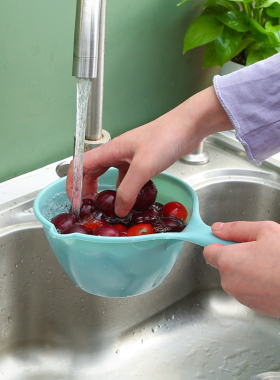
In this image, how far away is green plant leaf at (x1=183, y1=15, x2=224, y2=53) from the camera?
34.1 inches

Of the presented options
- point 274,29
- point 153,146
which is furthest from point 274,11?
point 153,146

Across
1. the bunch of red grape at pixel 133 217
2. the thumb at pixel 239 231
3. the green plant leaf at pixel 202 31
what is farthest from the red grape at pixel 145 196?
the green plant leaf at pixel 202 31

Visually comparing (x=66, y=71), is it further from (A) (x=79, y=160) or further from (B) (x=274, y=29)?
(B) (x=274, y=29)

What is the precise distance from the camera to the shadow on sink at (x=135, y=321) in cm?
69

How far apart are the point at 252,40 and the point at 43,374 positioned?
2.60 feet

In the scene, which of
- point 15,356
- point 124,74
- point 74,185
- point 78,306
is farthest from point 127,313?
point 124,74

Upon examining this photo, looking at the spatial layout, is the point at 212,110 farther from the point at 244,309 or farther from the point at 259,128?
the point at 244,309

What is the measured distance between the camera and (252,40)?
3.02ft

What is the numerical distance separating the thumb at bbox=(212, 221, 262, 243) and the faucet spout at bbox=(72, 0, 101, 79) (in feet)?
0.76

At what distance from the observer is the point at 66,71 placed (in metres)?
0.77

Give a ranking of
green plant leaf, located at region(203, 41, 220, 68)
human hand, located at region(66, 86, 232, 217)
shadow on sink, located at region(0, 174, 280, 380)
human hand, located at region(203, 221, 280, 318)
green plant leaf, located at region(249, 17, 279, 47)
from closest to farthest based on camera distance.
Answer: human hand, located at region(203, 221, 280, 318)
human hand, located at region(66, 86, 232, 217)
shadow on sink, located at region(0, 174, 280, 380)
green plant leaf, located at region(249, 17, 279, 47)
green plant leaf, located at region(203, 41, 220, 68)

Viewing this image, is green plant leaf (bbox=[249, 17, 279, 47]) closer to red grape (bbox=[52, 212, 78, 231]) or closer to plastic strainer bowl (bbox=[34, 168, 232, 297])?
plastic strainer bowl (bbox=[34, 168, 232, 297])

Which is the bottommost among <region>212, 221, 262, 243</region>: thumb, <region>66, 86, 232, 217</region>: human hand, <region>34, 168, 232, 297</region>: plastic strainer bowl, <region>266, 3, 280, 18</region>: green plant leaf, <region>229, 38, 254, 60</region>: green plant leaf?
<region>34, 168, 232, 297</region>: plastic strainer bowl

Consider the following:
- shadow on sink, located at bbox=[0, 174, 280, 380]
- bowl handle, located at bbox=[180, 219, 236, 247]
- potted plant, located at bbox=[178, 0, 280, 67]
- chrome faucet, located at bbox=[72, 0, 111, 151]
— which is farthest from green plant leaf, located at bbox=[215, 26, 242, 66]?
bowl handle, located at bbox=[180, 219, 236, 247]
